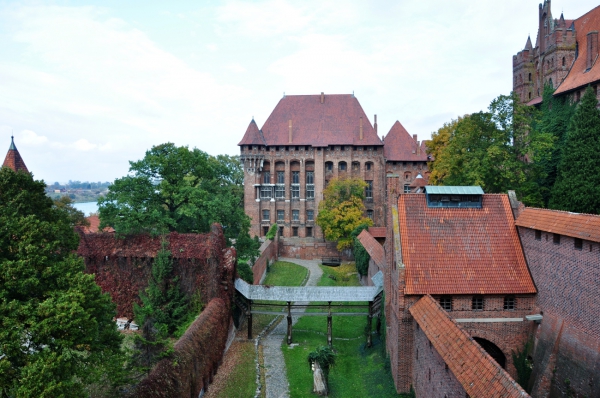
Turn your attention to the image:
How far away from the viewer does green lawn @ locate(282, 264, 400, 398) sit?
1797cm

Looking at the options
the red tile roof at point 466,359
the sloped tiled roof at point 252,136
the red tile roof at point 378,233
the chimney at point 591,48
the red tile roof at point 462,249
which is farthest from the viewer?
the sloped tiled roof at point 252,136

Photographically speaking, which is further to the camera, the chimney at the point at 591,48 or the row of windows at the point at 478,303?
the chimney at the point at 591,48

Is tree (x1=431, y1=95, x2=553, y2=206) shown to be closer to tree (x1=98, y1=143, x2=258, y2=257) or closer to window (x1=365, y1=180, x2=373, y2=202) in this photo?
tree (x1=98, y1=143, x2=258, y2=257)

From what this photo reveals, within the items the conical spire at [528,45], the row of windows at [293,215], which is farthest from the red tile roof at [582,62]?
the row of windows at [293,215]

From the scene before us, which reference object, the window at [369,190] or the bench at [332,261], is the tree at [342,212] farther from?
the window at [369,190]

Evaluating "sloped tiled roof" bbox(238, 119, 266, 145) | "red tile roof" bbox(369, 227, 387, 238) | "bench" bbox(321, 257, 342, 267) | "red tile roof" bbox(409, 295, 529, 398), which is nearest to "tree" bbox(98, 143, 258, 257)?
"red tile roof" bbox(369, 227, 387, 238)

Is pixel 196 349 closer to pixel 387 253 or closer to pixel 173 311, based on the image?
pixel 173 311

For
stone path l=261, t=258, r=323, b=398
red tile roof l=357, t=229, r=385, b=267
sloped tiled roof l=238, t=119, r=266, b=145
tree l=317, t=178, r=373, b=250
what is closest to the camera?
stone path l=261, t=258, r=323, b=398

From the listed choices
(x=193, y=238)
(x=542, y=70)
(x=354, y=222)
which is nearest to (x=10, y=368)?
(x=193, y=238)

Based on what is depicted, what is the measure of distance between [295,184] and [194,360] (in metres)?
38.5

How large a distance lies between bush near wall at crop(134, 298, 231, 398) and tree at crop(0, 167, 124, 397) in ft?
4.52

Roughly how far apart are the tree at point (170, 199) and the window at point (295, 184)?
2511 cm

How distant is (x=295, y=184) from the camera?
175 feet

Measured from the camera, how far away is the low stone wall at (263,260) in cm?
3416
